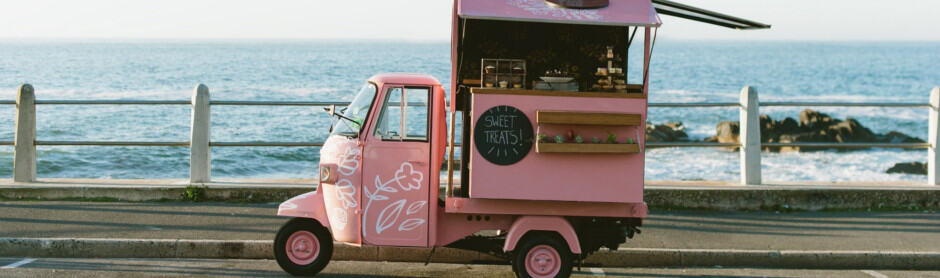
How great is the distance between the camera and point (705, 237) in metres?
9.98

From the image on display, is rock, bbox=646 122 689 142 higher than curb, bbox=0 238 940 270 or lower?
higher

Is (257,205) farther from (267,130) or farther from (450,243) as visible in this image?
(267,130)

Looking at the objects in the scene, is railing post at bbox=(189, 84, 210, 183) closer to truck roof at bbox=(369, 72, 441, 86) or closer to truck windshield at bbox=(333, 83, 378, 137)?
truck windshield at bbox=(333, 83, 378, 137)

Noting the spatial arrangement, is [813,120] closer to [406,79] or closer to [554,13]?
[554,13]

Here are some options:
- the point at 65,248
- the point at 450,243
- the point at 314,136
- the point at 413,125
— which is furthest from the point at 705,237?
the point at 314,136

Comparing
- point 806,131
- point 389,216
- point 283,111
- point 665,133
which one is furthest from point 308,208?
point 806,131

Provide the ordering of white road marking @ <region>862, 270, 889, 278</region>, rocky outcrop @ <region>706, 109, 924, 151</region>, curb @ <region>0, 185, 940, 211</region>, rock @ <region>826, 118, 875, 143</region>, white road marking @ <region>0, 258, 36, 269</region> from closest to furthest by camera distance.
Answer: white road marking @ <region>0, 258, 36, 269</region>, white road marking @ <region>862, 270, 889, 278</region>, curb @ <region>0, 185, 940, 211</region>, rocky outcrop @ <region>706, 109, 924, 151</region>, rock @ <region>826, 118, 875, 143</region>

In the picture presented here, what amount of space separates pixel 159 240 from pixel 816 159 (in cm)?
Result: 2889

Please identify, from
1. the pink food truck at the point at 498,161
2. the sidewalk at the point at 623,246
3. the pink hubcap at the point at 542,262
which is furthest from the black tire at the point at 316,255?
the pink hubcap at the point at 542,262

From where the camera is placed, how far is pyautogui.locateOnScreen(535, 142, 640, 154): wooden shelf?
761 cm

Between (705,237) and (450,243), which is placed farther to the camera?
(705,237)

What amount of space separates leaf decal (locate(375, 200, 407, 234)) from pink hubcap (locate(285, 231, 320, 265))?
1.86ft

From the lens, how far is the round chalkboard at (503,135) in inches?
301

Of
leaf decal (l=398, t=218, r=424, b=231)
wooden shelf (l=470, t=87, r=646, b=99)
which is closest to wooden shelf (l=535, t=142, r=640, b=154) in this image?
wooden shelf (l=470, t=87, r=646, b=99)
